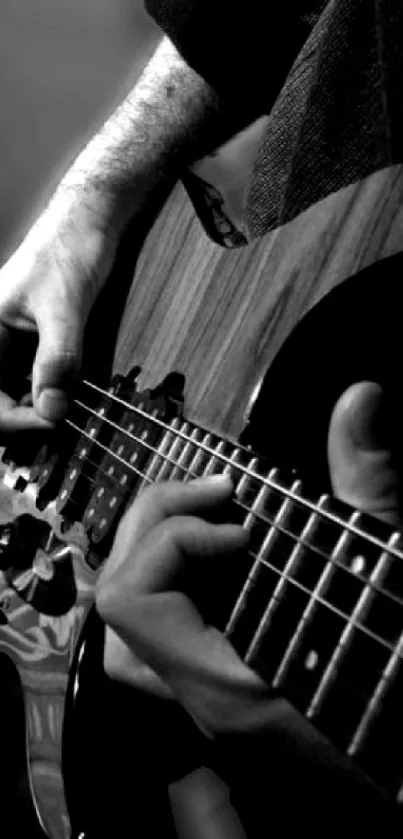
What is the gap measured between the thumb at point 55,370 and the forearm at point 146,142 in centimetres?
17

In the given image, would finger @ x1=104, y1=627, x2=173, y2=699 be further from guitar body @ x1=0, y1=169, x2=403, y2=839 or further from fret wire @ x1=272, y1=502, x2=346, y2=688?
fret wire @ x1=272, y1=502, x2=346, y2=688

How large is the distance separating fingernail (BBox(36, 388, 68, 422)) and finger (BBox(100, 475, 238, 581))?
323 mm

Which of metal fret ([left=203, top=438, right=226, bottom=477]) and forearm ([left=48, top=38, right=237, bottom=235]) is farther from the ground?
forearm ([left=48, top=38, right=237, bottom=235])

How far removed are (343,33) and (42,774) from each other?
0.72 meters

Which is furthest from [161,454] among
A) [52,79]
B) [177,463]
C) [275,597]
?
[52,79]

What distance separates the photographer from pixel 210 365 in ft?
2.39

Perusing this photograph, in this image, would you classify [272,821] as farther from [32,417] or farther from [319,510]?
[32,417]

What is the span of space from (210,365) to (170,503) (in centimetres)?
18

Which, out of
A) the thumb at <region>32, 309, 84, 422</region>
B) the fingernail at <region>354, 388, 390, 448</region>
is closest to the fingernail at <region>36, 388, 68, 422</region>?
the thumb at <region>32, 309, 84, 422</region>

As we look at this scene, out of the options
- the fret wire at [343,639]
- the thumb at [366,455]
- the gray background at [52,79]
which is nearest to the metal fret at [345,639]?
the fret wire at [343,639]

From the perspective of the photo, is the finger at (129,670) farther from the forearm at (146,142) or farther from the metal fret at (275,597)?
the forearm at (146,142)

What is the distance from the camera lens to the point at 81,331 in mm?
966

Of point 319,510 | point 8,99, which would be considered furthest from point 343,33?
point 8,99

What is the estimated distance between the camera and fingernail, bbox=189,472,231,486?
576mm
